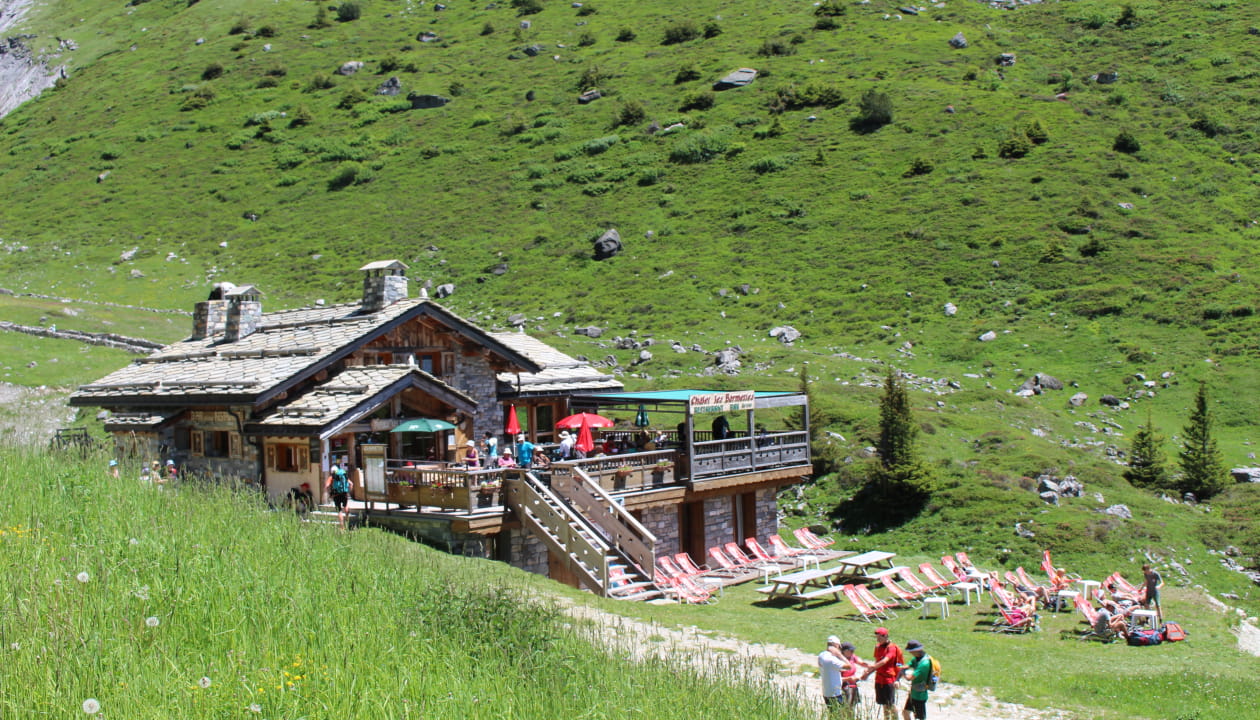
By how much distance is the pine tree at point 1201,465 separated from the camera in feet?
106

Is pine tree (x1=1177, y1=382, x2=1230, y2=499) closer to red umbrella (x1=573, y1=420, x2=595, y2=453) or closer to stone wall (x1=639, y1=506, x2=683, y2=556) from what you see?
stone wall (x1=639, y1=506, x2=683, y2=556)

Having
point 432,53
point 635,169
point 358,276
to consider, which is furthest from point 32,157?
point 635,169

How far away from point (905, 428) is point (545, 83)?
7153 centimetres

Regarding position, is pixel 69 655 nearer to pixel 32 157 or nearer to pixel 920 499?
pixel 920 499

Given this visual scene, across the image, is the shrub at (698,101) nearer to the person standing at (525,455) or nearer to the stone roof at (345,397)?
the stone roof at (345,397)

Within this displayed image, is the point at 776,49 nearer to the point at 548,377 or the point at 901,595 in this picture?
the point at 548,377

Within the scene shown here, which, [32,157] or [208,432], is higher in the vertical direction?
[32,157]

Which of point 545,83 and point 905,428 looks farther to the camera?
point 545,83

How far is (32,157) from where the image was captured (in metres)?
91.6

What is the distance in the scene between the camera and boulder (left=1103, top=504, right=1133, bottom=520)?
1163 inches

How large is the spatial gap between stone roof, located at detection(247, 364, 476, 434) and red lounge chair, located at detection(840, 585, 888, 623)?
35.0 feet

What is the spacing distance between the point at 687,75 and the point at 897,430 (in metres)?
63.9

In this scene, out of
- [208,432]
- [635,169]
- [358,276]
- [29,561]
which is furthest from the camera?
[635,169]

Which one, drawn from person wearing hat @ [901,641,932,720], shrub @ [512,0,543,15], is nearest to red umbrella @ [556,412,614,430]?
person wearing hat @ [901,641,932,720]
